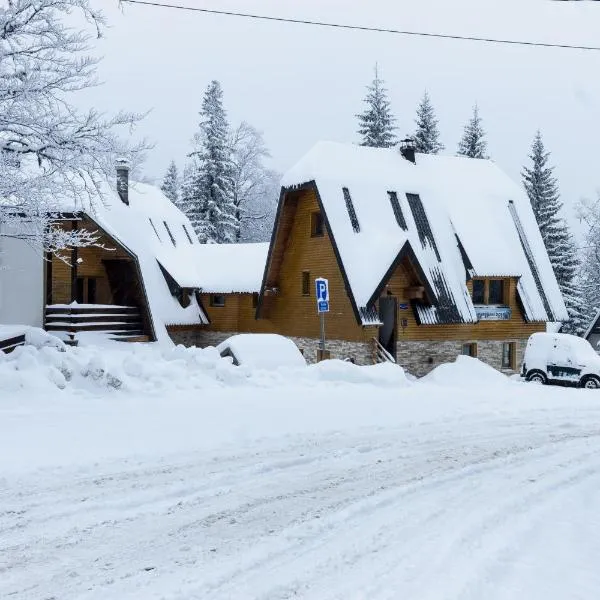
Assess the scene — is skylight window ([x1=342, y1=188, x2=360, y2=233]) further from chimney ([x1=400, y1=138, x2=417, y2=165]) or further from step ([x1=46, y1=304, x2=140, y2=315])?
step ([x1=46, y1=304, x2=140, y2=315])

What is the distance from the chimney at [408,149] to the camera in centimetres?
3241

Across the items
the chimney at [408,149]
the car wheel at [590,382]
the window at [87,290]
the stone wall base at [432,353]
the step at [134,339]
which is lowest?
the car wheel at [590,382]

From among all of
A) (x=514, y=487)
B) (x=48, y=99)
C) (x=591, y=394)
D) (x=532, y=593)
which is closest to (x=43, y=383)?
(x=48, y=99)

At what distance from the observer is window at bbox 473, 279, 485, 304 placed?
29.6m

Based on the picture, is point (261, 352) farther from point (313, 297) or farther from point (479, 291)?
point (479, 291)

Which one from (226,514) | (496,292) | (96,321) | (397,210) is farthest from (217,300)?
(226,514)

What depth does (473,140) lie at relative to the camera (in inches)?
1993

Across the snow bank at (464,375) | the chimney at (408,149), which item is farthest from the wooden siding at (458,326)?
the chimney at (408,149)

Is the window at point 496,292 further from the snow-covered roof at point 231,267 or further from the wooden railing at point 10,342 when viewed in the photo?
the wooden railing at point 10,342

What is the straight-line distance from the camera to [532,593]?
5.11 meters

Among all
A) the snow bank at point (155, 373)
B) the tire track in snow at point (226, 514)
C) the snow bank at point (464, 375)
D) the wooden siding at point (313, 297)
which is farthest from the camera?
the wooden siding at point (313, 297)

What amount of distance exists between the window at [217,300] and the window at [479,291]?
507 inches

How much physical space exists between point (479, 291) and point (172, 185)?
40.9 meters

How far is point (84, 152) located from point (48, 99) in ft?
4.11
